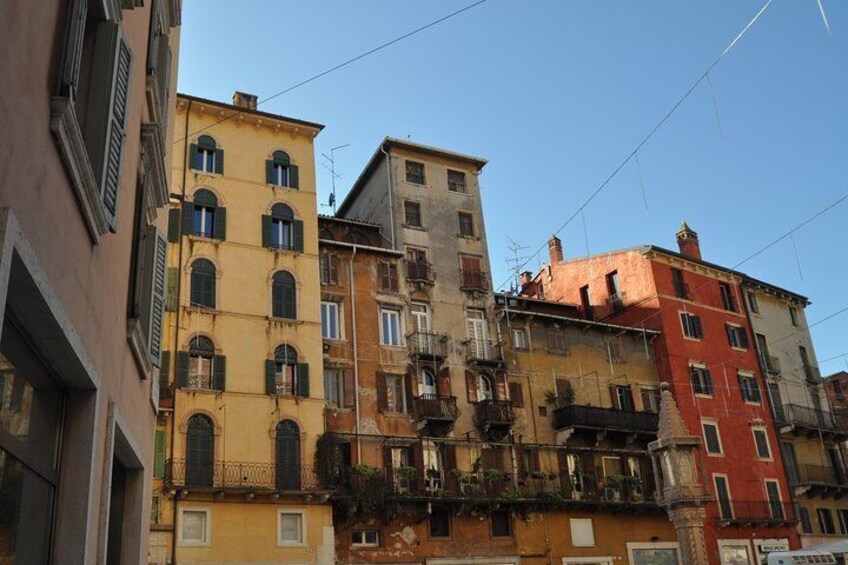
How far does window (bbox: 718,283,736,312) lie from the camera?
1849 inches

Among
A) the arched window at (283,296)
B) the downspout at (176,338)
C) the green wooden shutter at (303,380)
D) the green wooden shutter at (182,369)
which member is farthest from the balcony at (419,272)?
the green wooden shutter at (182,369)

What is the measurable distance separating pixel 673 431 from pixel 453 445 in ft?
50.7

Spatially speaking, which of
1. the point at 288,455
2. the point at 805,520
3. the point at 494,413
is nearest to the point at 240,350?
the point at 288,455

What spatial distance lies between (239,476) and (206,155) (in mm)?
12589

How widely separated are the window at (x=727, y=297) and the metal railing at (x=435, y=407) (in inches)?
764

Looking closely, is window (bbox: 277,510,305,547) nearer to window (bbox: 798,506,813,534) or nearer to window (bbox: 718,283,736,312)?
window (bbox: 798,506,813,534)

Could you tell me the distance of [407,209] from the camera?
3909 centimetres

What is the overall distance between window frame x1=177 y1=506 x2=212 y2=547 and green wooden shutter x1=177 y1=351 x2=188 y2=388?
4089 mm

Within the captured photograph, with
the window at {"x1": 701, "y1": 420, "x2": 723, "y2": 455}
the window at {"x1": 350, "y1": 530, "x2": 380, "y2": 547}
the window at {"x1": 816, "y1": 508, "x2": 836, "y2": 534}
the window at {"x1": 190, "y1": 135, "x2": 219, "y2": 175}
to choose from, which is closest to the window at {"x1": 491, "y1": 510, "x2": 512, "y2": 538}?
the window at {"x1": 350, "y1": 530, "x2": 380, "y2": 547}

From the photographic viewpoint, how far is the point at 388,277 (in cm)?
3666

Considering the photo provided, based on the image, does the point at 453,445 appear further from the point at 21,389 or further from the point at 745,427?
the point at 21,389

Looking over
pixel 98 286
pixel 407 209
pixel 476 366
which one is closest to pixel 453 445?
pixel 476 366

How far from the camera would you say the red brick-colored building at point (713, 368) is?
40906 millimetres

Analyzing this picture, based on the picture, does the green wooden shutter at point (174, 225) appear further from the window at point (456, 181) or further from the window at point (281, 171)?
the window at point (456, 181)
